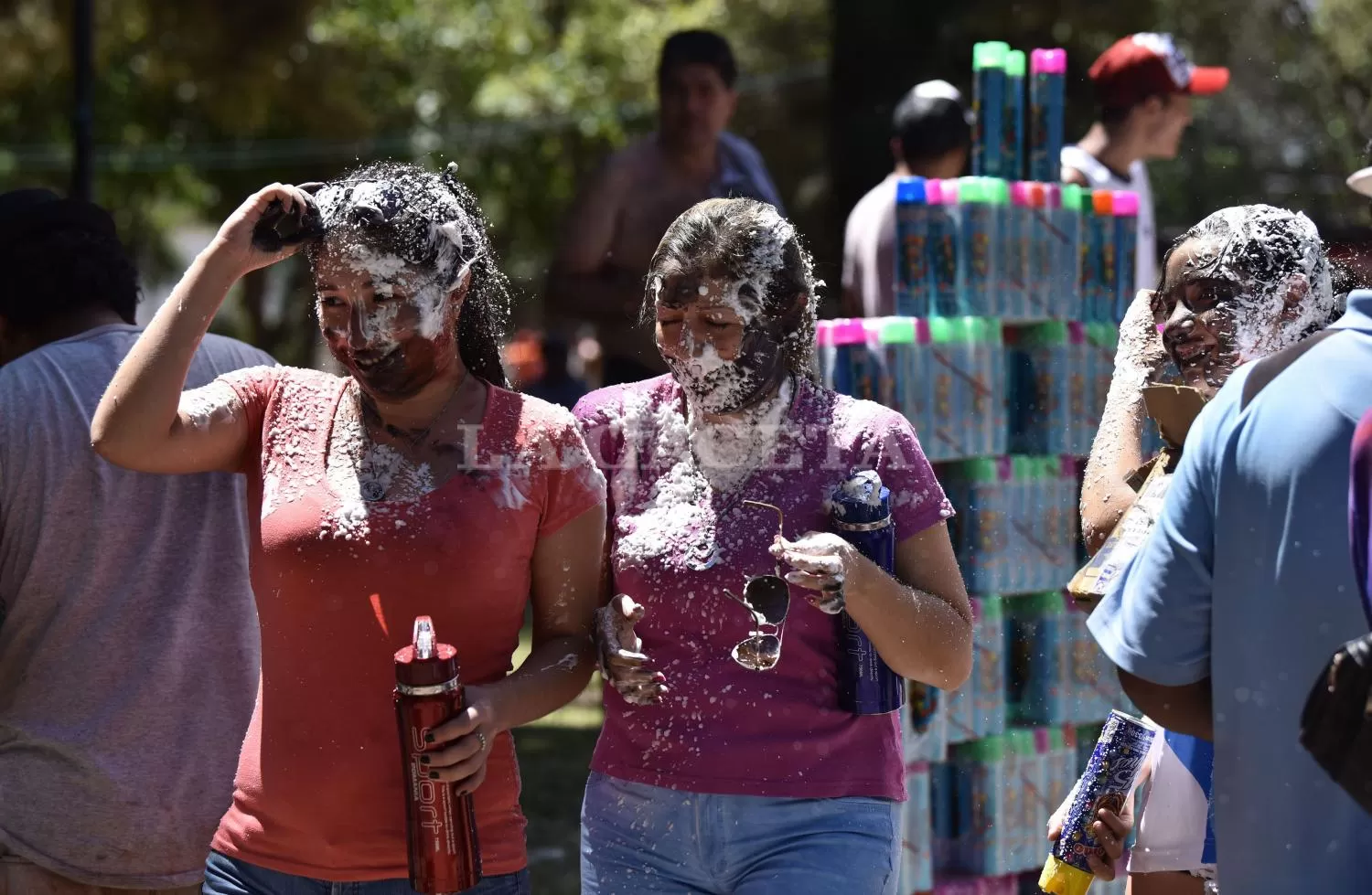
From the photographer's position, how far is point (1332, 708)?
1.84 meters

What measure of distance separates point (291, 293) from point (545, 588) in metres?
17.2

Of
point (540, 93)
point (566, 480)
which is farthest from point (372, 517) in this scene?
point (540, 93)

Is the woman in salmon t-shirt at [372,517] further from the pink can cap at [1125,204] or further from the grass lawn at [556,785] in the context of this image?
the pink can cap at [1125,204]

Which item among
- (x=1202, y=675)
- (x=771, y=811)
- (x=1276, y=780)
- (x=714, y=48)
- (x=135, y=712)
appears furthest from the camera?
(x=714, y=48)

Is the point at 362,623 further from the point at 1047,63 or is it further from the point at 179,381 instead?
the point at 1047,63

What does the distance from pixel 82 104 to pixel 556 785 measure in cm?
347

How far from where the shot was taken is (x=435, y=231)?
2736 millimetres

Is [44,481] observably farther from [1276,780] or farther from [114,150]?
[114,150]

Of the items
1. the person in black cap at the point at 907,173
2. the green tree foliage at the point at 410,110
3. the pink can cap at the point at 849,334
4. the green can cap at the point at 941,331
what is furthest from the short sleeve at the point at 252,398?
the green tree foliage at the point at 410,110

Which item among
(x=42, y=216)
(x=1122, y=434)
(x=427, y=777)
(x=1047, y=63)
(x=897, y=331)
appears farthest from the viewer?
(x=1047, y=63)

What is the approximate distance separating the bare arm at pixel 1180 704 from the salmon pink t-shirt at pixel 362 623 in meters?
0.97

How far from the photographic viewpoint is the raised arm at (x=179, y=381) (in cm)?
263

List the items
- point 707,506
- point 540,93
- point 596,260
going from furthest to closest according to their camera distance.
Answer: point 540,93 → point 596,260 → point 707,506

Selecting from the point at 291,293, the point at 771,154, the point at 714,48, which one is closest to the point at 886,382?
the point at 714,48
